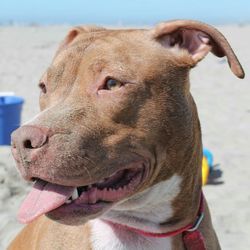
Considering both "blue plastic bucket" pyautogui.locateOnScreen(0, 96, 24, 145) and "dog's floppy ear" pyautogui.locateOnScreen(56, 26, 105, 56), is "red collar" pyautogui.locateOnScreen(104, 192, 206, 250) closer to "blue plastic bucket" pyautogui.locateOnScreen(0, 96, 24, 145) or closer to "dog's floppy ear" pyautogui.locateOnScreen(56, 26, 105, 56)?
"dog's floppy ear" pyautogui.locateOnScreen(56, 26, 105, 56)

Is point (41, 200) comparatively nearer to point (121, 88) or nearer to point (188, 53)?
point (121, 88)

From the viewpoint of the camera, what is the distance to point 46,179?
8.93ft

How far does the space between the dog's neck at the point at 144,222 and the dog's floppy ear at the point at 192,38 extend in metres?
0.73

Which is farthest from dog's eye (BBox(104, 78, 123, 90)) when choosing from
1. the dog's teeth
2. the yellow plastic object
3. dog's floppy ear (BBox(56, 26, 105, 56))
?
the yellow plastic object

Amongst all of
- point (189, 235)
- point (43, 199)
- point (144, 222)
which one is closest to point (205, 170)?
point (189, 235)

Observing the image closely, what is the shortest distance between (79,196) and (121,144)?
0.33 m

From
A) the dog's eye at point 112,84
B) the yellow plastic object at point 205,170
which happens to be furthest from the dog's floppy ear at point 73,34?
the yellow plastic object at point 205,170

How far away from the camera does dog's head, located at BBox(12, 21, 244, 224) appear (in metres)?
2.72

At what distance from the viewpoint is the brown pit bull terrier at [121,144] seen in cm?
275

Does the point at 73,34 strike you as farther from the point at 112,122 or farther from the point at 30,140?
the point at 30,140

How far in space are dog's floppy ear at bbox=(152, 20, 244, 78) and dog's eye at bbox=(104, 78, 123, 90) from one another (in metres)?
0.45

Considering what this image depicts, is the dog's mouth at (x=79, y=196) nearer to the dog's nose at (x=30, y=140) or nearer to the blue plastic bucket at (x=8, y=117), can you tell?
the dog's nose at (x=30, y=140)

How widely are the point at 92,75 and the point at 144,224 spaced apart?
86 centimetres

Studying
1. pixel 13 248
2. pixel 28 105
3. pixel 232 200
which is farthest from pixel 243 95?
pixel 13 248
